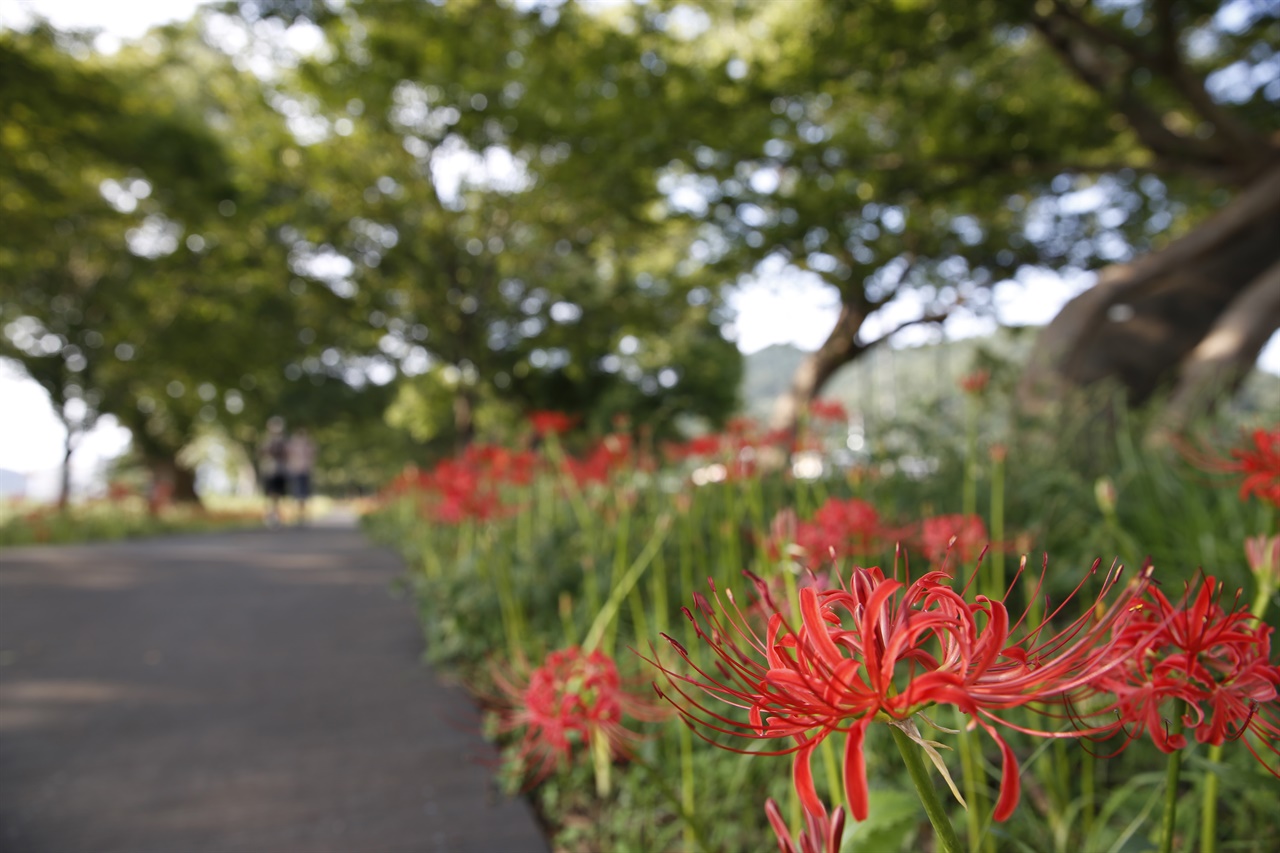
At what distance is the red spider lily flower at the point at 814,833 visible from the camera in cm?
70

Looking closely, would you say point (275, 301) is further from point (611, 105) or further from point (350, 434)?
point (350, 434)

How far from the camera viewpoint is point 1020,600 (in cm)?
303

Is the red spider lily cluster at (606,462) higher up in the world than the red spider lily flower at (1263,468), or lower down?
higher up

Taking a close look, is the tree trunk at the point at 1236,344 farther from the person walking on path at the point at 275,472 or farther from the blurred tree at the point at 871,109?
the person walking on path at the point at 275,472

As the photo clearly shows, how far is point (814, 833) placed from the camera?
73 centimetres

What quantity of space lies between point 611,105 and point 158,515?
11.4 m

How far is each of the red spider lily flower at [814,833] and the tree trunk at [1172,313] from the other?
5203 mm

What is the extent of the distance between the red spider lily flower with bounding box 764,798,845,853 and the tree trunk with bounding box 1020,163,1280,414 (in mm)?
5203

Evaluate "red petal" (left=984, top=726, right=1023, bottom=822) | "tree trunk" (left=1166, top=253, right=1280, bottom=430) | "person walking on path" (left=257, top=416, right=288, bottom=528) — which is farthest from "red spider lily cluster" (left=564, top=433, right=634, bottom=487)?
"person walking on path" (left=257, top=416, right=288, bottom=528)

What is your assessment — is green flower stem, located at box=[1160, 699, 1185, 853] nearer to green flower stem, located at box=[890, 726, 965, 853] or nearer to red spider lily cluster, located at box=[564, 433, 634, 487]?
green flower stem, located at box=[890, 726, 965, 853]

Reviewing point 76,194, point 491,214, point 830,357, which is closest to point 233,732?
point 491,214

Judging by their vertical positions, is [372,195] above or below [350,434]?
above

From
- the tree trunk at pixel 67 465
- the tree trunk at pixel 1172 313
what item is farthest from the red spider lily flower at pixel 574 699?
the tree trunk at pixel 67 465

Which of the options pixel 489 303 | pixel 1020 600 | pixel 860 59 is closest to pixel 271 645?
Result: pixel 1020 600
